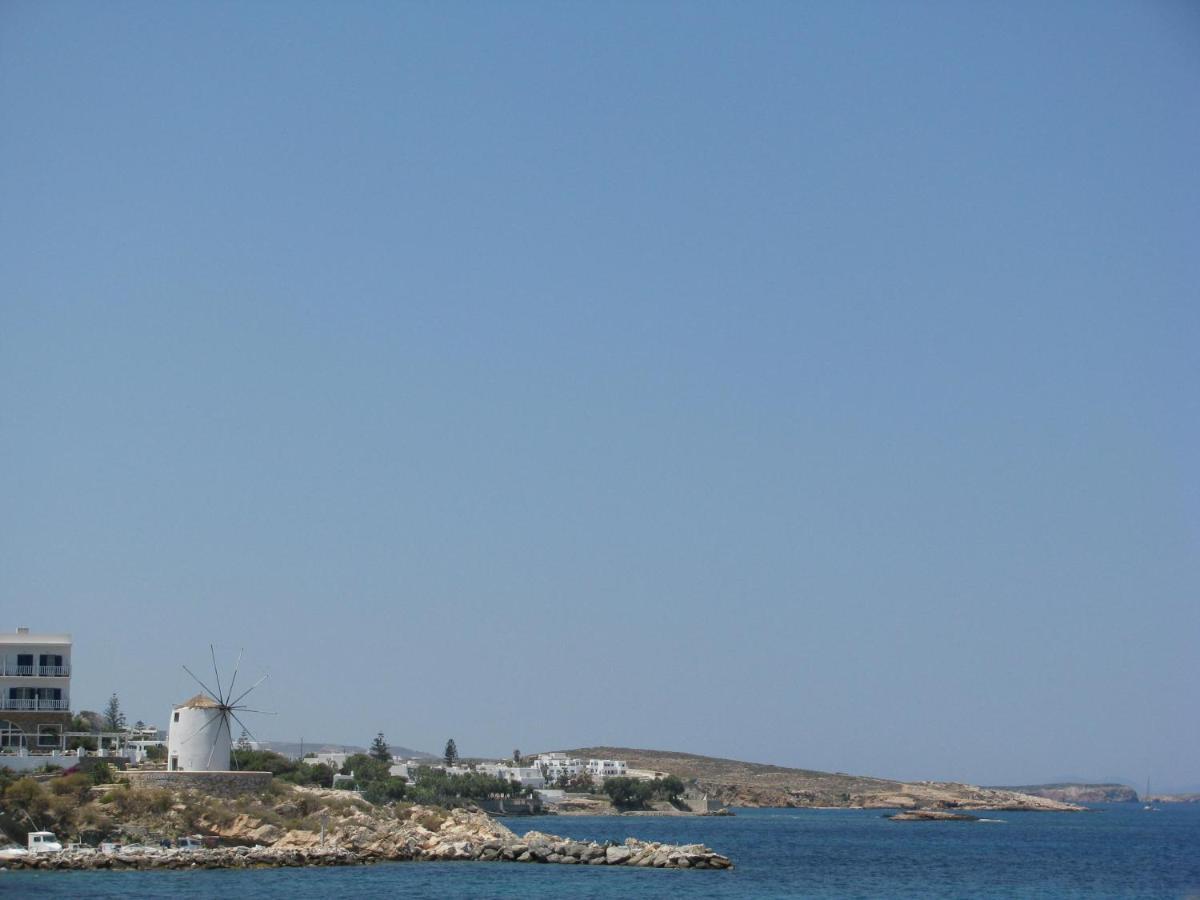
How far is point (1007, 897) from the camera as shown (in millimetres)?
46688

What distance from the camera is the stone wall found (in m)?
51.1

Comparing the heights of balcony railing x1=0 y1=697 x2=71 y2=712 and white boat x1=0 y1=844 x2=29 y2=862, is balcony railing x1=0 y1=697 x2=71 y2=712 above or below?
above

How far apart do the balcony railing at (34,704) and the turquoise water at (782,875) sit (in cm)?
1572

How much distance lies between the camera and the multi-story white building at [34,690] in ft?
184

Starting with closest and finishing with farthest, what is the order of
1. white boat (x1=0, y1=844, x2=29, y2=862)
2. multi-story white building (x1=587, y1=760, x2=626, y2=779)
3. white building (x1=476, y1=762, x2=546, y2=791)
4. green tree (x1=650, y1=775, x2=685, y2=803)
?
white boat (x1=0, y1=844, x2=29, y2=862)
green tree (x1=650, y1=775, x2=685, y2=803)
white building (x1=476, y1=762, x2=546, y2=791)
multi-story white building (x1=587, y1=760, x2=626, y2=779)

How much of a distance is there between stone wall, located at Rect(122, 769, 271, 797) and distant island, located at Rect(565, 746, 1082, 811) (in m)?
101

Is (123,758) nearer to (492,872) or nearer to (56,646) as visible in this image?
(56,646)

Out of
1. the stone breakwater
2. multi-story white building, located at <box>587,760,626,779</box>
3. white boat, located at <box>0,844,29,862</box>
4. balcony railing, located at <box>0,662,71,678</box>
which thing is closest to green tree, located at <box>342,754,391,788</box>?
→ balcony railing, located at <box>0,662,71,678</box>

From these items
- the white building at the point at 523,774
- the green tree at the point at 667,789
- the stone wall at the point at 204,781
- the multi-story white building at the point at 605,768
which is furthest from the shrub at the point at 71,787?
the multi-story white building at the point at 605,768

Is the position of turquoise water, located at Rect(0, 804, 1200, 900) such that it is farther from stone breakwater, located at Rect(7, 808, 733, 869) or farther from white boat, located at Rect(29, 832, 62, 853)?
white boat, located at Rect(29, 832, 62, 853)

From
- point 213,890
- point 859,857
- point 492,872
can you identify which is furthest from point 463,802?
point 213,890

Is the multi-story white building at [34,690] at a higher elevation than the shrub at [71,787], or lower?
higher

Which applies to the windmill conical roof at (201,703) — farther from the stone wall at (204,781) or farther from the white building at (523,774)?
the white building at (523,774)

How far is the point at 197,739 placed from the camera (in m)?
53.3
